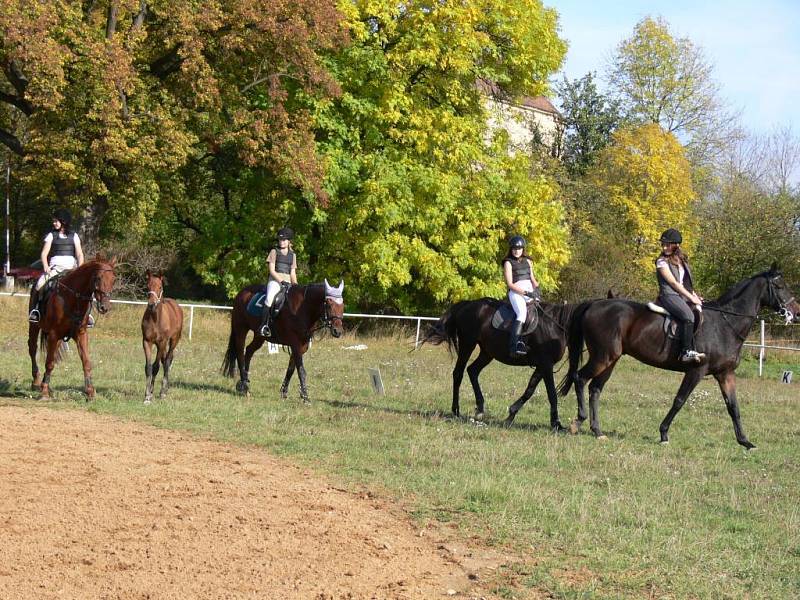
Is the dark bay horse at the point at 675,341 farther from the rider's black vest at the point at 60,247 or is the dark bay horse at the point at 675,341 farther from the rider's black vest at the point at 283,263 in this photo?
the rider's black vest at the point at 60,247

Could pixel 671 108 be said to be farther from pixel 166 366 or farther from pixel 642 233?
pixel 166 366

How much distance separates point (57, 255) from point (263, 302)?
3.61 m

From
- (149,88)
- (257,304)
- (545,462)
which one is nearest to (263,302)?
(257,304)

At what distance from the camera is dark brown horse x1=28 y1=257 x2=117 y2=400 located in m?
14.1

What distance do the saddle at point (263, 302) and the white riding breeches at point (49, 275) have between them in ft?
11.2

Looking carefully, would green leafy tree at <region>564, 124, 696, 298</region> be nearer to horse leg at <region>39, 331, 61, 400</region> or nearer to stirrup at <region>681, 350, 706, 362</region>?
stirrup at <region>681, 350, 706, 362</region>

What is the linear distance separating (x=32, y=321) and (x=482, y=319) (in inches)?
290

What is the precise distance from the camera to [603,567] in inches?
289

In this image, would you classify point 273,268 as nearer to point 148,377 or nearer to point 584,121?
point 148,377

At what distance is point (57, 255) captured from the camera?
15.3 metres

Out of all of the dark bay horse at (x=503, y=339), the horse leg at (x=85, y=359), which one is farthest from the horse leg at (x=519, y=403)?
the horse leg at (x=85, y=359)

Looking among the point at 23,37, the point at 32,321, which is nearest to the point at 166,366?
the point at 32,321

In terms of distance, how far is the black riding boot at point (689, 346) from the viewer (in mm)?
13789

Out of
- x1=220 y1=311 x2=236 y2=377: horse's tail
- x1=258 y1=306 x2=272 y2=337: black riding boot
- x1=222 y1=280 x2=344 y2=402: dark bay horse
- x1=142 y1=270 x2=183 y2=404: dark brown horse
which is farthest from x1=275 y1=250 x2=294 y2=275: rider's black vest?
x1=142 y1=270 x2=183 y2=404: dark brown horse
